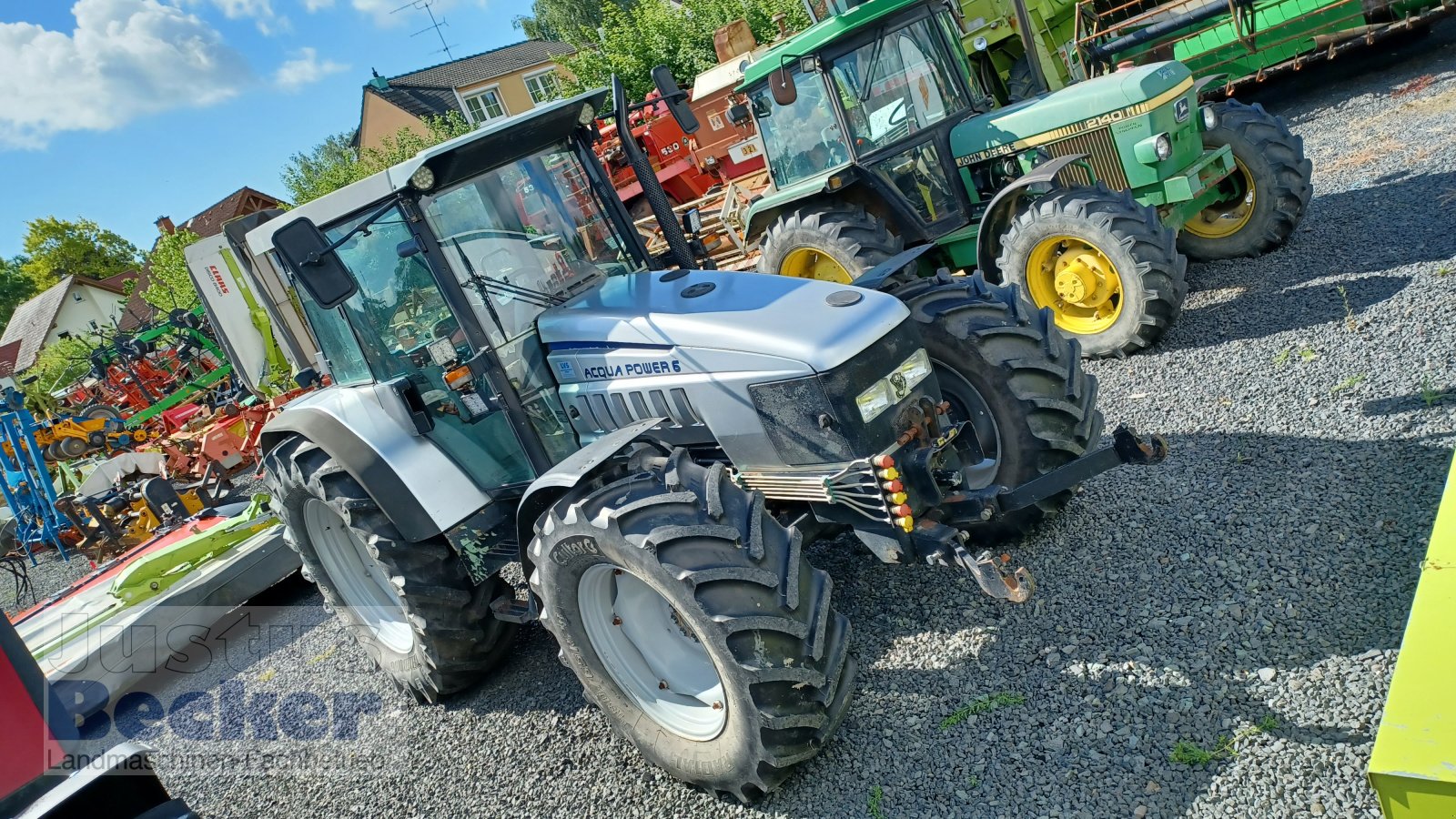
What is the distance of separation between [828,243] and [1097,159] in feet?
6.44

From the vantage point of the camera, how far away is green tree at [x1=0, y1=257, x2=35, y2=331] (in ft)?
218

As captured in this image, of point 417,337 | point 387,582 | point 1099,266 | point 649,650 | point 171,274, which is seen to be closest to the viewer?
point 649,650

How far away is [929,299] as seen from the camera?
4.20 meters

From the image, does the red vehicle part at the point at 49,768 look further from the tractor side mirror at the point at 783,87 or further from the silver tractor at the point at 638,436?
the tractor side mirror at the point at 783,87

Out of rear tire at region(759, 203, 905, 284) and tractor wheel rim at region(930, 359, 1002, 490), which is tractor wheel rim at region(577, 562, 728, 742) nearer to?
tractor wheel rim at region(930, 359, 1002, 490)

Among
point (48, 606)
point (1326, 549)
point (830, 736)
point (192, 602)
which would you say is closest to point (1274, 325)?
point (1326, 549)

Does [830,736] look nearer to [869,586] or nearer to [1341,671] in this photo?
[869,586]

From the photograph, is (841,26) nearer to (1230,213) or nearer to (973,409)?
(1230,213)

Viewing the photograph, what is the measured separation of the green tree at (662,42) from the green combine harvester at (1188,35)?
46.9 feet

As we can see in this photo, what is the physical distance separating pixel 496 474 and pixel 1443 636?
3.44 metres

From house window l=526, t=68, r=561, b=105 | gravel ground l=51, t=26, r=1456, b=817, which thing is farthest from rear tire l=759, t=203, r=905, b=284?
house window l=526, t=68, r=561, b=105

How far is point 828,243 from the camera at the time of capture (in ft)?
23.3

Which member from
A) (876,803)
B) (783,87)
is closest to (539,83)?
(783,87)

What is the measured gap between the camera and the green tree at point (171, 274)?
28.5 meters
